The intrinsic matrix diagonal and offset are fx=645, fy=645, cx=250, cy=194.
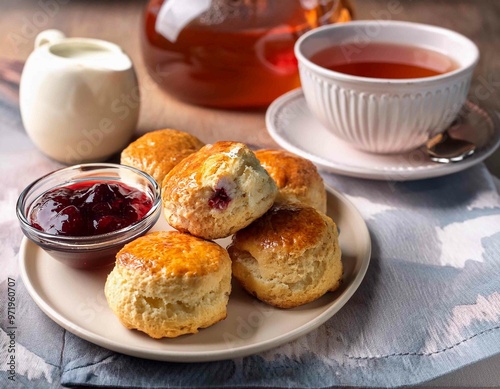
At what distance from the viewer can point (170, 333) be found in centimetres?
165

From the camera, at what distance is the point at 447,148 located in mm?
2627

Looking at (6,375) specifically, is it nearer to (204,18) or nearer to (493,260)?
(493,260)

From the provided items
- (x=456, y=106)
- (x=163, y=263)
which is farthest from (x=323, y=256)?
(x=456, y=106)

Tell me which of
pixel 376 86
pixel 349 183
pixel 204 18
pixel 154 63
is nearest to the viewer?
pixel 376 86

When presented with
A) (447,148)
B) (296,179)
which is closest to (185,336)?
(296,179)

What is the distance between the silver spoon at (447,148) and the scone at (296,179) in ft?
2.11

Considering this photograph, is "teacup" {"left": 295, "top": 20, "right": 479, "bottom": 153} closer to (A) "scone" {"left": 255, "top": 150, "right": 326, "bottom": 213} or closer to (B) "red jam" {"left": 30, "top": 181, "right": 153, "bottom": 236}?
(A) "scone" {"left": 255, "top": 150, "right": 326, "bottom": 213}

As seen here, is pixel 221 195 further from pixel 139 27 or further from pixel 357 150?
pixel 139 27

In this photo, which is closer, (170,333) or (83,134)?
(170,333)

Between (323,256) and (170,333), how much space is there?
18.6 inches

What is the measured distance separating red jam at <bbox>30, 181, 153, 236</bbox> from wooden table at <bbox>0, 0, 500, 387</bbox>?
94cm

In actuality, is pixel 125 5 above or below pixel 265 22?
below

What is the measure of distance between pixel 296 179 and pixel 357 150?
724mm

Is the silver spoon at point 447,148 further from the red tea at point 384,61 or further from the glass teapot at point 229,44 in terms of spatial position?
the glass teapot at point 229,44
